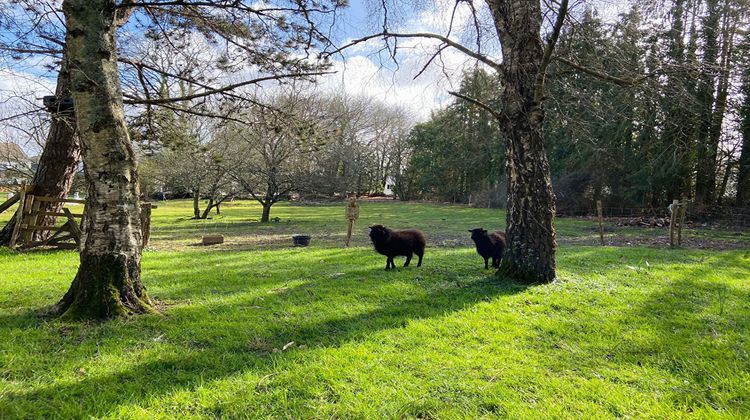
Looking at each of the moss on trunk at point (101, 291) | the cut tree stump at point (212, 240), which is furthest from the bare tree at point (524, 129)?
the cut tree stump at point (212, 240)

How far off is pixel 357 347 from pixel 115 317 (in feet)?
8.18

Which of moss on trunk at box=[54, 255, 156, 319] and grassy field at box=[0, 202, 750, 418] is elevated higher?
moss on trunk at box=[54, 255, 156, 319]

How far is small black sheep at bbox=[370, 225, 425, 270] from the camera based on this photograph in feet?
22.0

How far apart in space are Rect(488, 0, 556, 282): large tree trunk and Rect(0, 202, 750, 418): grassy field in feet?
1.76

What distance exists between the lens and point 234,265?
7.68 m

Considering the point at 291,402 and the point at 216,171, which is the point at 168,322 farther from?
the point at 216,171

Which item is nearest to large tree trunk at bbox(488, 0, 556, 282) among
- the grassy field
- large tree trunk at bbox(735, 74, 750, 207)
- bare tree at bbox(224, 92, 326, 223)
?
the grassy field

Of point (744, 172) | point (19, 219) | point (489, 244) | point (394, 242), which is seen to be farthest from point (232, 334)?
point (744, 172)

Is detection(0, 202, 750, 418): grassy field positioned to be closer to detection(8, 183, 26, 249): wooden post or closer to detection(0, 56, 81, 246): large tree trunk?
detection(8, 183, 26, 249): wooden post

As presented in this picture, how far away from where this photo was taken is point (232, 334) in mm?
3656

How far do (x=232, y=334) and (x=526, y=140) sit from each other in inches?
182

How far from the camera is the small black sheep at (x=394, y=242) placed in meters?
6.70

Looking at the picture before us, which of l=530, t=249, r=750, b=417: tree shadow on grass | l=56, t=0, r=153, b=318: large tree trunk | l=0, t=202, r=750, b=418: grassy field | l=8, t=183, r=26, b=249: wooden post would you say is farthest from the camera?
l=8, t=183, r=26, b=249: wooden post

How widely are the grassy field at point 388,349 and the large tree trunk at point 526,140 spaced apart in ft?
1.76
